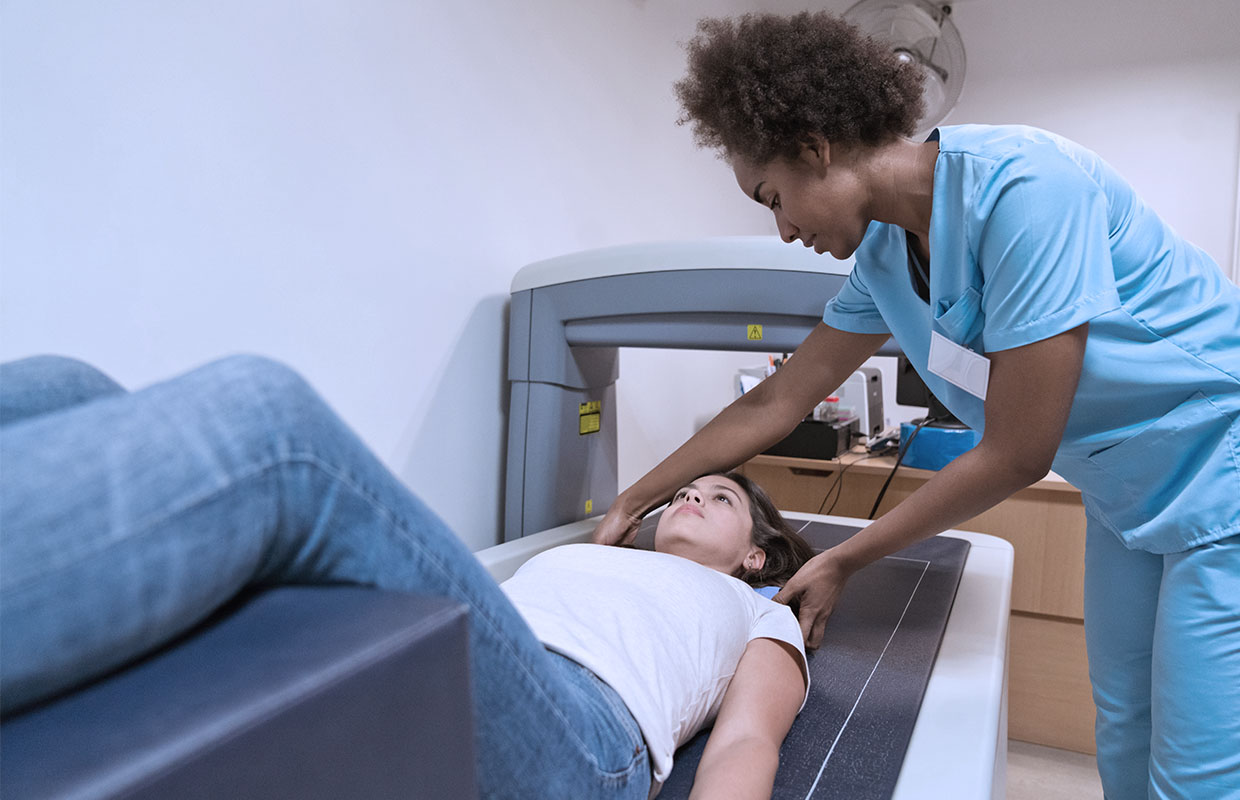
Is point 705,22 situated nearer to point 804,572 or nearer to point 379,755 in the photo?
point 804,572

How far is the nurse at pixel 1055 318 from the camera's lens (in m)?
0.91

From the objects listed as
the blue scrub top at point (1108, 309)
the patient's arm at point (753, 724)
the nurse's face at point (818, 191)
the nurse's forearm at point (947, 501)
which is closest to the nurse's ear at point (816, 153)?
the nurse's face at point (818, 191)

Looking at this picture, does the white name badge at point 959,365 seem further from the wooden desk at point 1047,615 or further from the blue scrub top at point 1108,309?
the wooden desk at point 1047,615

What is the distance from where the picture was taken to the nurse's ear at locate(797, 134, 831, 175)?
99 centimetres

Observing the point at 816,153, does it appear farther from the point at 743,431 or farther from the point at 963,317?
the point at 743,431

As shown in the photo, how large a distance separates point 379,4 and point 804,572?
4.15 ft

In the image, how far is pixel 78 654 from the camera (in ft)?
1.31

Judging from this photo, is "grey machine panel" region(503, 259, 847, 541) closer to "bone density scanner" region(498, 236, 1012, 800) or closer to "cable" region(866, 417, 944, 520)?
"bone density scanner" region(498, 236, 1012, 800)

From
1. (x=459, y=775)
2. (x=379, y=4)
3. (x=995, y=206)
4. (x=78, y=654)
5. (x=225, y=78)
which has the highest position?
(x=379, y=4)

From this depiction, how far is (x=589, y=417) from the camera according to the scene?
72.5 inches

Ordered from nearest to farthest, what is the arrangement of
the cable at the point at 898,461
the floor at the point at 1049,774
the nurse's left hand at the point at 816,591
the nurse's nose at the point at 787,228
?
the nurse's nose at the point at 787,228 → the nurse's left hand at the point at 816,591 → the floor at the point at 1049,774 → the cable at the point at 898,461


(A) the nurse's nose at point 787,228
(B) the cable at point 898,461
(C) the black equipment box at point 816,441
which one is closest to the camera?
(A) the nurse's nose at point 787,228

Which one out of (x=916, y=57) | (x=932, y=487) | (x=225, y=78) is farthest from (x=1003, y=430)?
(x=916, y=57)

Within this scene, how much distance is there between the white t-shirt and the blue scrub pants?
17.4 inches
